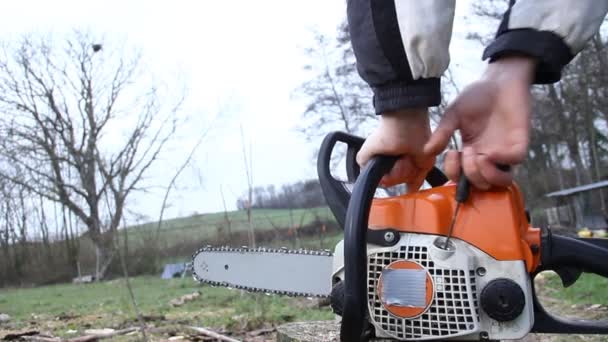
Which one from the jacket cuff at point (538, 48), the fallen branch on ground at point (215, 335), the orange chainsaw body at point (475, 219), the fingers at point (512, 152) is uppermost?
the jacket cuff at point (538, 48)

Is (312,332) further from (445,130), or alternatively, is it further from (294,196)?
(294,196)

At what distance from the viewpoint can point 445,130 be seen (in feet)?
3.41

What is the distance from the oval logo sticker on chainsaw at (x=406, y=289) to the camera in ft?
3.44

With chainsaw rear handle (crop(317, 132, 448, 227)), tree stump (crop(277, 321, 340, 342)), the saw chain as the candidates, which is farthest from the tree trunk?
chainsaw rear handle (crop(317, 132, 448, 227))

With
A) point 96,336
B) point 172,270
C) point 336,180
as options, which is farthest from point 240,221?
point 172,270

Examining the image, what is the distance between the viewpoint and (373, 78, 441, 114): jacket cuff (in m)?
1.01

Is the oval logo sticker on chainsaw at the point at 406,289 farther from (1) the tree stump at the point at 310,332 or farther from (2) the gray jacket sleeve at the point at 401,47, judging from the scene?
(1) the tree stump at the point at 310,332

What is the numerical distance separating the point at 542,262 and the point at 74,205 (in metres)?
23.0

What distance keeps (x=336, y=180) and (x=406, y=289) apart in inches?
12.8

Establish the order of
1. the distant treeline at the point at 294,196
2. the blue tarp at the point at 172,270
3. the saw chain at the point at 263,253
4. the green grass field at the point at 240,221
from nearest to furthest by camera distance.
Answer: the saw chain at the point at 263,253
the green grass field at the point at 240,221
the distant treeline at the point at 294,196
the blue tarp at the point at 172,270

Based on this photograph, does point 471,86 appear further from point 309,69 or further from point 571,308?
point 309,69

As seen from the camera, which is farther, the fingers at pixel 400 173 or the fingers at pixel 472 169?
the fingers at pixel 400 173

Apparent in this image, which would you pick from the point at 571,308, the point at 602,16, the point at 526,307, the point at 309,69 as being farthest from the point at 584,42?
the point at 309,69

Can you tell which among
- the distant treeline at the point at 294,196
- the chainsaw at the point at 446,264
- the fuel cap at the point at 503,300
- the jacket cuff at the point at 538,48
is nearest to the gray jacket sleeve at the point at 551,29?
the jacket cuff at the point at 538,48
